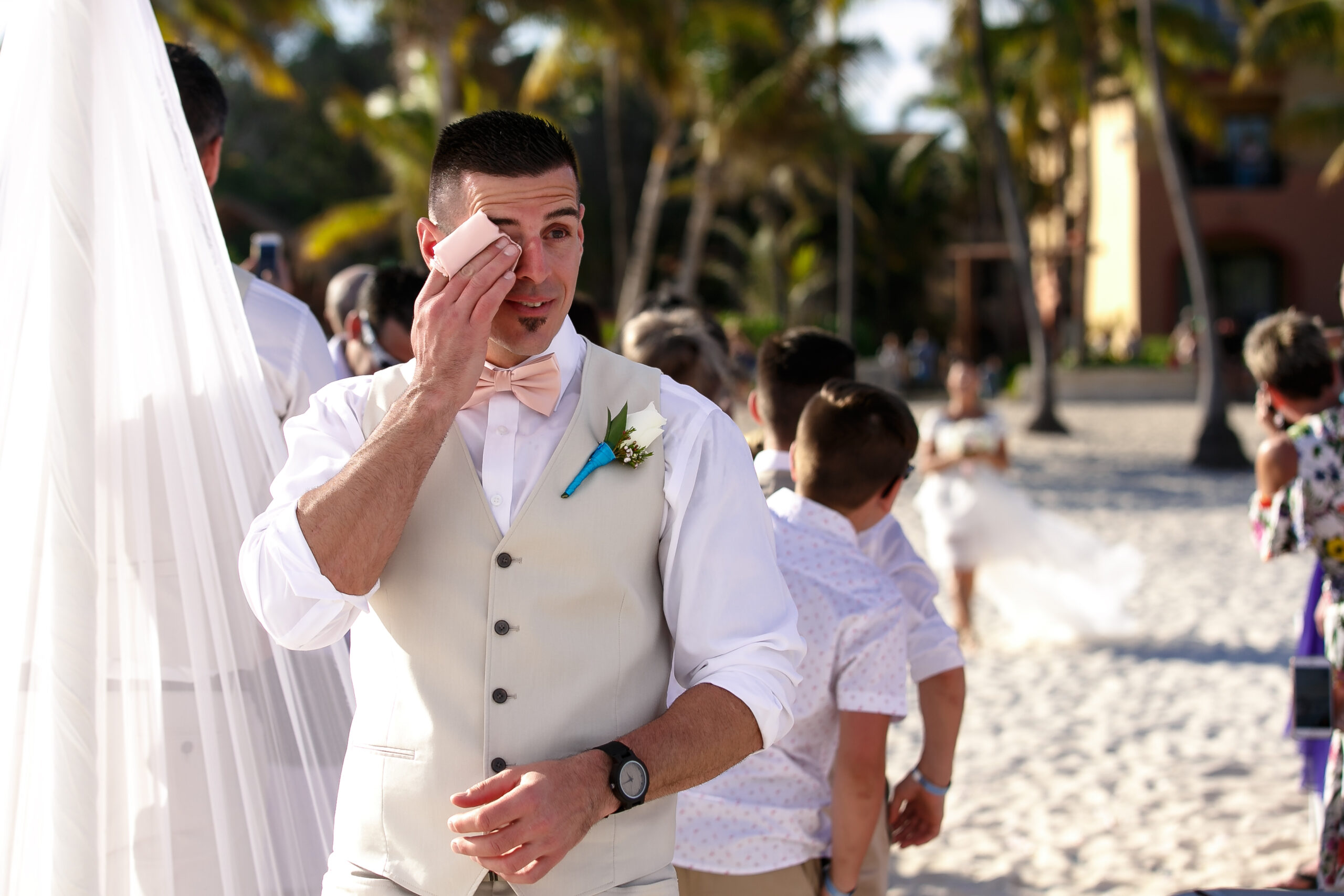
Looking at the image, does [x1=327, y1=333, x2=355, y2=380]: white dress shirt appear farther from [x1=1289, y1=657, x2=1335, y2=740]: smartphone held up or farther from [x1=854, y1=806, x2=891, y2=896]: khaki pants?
[x1=1289, y1=657, x2=1335, y2=740]: smartphone held up

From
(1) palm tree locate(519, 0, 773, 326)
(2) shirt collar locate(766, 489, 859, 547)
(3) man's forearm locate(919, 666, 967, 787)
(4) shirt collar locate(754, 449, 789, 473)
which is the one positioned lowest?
(3) man's forearm locate(919, 666, 967, 787)

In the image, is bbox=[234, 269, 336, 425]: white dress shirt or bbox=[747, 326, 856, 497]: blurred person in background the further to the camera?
bbox=[747, 326, 856, 497]: blurred person in background

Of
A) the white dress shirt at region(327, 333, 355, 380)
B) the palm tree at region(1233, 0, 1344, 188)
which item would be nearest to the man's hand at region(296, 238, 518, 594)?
the white dress shirt at region(327, 333, 355, 380)

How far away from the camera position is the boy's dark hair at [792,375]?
317 cm

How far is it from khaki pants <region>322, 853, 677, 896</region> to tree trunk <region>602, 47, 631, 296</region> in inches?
712

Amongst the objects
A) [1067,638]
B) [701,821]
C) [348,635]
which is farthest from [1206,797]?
[348,635]

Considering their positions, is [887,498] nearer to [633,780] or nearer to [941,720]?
[941,720]

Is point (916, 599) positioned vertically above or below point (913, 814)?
above

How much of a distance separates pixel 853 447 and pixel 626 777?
1180mm

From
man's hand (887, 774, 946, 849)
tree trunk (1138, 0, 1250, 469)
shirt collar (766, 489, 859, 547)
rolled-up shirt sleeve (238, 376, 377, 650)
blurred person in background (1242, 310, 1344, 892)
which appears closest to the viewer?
rolled-up shirt sleeve (238, 376, 377, 650)

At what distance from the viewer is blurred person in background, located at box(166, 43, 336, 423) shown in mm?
2795

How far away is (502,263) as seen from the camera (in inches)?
70.6

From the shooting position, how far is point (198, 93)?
2832 millimetres

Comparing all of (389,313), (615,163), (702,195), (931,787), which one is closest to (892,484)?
(931,787)
